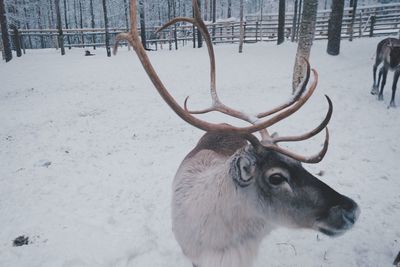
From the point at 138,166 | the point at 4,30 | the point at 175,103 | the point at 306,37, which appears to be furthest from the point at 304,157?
the point at 4,30

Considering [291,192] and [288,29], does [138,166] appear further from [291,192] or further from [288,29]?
[288,29]

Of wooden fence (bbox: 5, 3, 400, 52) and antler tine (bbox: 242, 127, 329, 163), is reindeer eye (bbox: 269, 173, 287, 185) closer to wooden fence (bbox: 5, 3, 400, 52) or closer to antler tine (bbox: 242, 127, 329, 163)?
antler tine (bbox: 242, 127, 329, 163)

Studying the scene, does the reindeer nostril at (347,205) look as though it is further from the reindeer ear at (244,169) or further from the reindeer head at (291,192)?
the reindeer ear at (244,169)

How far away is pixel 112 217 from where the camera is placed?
3408 millimetres

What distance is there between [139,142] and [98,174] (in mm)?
1279

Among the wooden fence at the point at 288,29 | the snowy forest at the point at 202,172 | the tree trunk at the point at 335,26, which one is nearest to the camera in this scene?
the snowy forest at the point at 202,172

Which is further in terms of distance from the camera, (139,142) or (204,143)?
(139,142)

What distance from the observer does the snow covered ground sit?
282 centimetres

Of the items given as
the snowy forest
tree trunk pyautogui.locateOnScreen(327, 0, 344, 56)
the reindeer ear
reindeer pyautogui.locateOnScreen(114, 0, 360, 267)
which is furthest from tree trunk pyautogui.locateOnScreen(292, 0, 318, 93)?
tree trunk pyautogui.locateOnScreen(327, 0, 344, 56)

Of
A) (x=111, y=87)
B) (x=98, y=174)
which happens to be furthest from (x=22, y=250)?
(x=111, y=87)

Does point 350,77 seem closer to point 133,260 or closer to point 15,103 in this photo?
point 133,260

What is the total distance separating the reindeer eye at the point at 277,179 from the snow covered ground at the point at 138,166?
1.19 metres

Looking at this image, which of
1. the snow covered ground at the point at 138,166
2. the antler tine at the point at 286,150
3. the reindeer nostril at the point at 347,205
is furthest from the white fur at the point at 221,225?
the snow covered ground at the point at 138,166

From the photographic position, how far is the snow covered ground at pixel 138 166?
2.82 metres
